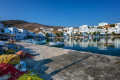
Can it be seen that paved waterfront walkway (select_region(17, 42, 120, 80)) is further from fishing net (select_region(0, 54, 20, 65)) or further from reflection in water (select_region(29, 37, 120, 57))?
reflection in water (select_region(29, 37, 120, 57))

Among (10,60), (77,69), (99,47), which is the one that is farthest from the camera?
(99,47)

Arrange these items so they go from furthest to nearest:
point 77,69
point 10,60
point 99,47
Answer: point 99,47 < point 77,69 < point 10,60

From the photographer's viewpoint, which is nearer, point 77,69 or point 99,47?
point 77,69

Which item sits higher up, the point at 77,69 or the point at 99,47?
the point at 77,69

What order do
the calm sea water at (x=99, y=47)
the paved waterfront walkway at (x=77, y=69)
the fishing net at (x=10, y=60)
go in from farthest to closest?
the calm sea water at (x=99, y=47)
the fishing net at (x=10, y=60)
the paved waterfront walkway at (x=77, y=69)

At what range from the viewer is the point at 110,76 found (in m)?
4.37

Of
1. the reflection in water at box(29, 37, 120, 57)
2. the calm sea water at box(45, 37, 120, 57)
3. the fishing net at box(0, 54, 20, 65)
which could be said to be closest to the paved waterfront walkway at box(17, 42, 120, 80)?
the fishing net at box(0, 54, 20, 65)

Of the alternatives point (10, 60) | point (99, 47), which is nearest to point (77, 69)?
point (10, 60)

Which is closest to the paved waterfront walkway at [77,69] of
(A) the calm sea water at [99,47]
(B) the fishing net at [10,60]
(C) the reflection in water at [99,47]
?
(B) the fishing net at [10,60]

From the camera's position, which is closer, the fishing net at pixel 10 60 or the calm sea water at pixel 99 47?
the fishing net at pixel 10 60

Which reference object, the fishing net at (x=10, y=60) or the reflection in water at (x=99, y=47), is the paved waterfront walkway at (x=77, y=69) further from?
the reflection in water at (x=99, y=47)

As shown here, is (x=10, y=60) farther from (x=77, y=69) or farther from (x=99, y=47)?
(x=99, y=47)

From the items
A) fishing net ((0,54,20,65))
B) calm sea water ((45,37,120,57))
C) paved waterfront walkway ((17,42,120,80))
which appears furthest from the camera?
calm sea water ((45,37,120,57))

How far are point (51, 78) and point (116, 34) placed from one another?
331 feet
